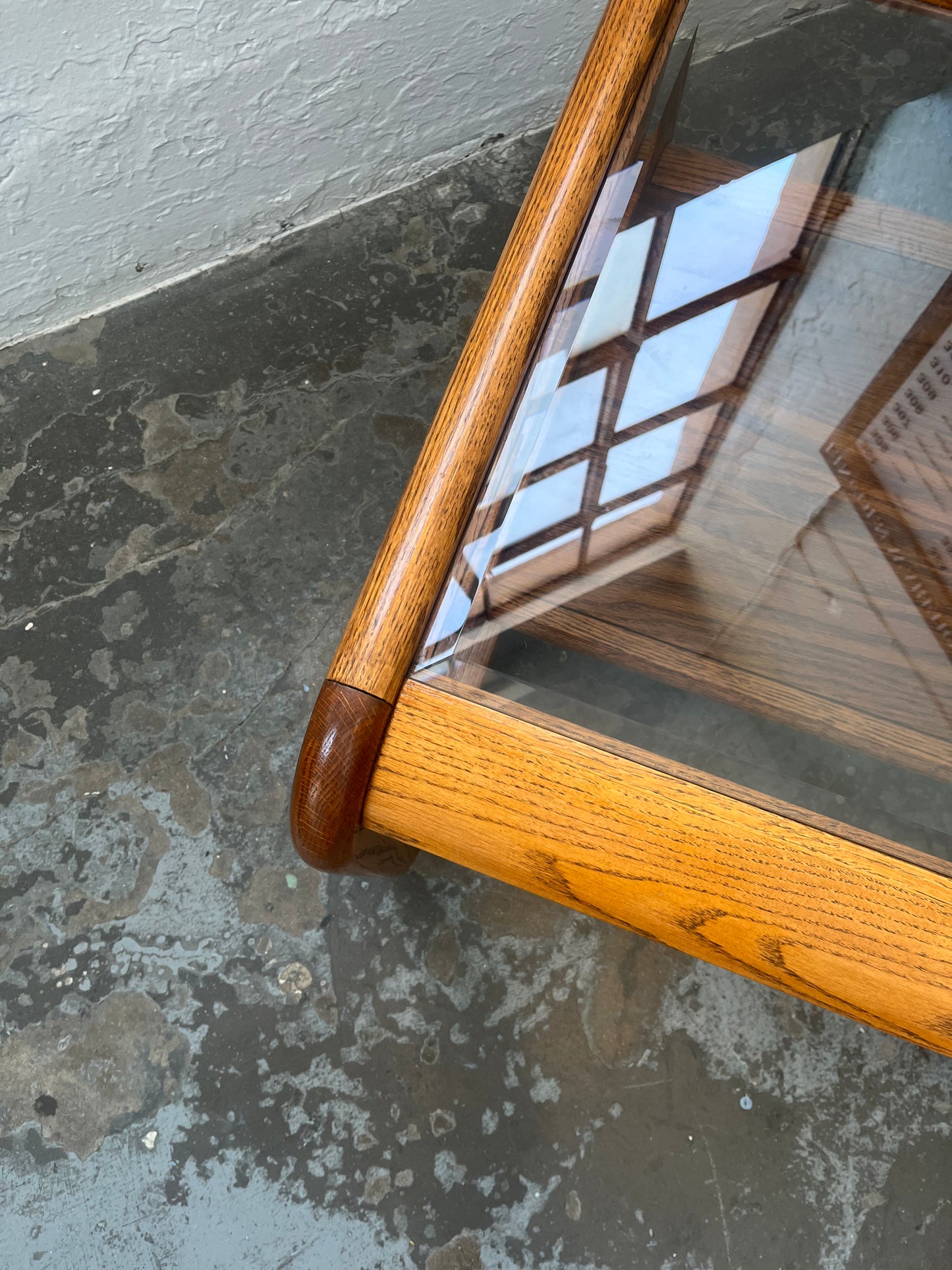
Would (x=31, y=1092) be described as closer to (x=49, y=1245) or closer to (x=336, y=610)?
(x=49, y=1245)

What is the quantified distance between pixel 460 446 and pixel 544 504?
0.09 metres

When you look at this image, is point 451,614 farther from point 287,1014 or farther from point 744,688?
point 287,1014

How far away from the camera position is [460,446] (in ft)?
2.05

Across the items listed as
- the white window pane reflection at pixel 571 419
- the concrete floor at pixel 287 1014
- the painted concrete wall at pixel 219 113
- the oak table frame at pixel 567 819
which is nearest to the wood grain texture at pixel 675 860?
the oak table frame at pixel 567 819

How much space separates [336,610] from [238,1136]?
62cm

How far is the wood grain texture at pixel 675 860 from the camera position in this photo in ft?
1.70

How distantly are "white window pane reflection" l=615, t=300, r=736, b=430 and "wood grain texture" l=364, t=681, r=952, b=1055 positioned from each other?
0.30 m

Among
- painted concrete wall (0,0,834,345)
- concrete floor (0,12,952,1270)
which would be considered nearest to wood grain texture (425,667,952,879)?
concrete floor (0,12,952,1270)

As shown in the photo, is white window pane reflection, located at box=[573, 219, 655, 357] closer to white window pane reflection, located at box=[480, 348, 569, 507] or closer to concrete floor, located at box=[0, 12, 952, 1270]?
white window pane reflection, located at box=[480, 348, 569, 507]

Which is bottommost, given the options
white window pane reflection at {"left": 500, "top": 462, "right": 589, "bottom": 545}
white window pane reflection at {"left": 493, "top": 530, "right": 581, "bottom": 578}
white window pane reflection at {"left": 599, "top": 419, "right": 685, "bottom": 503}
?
white window pane reflection at {"left": 493, "top": 530, "right": 581, "bottom": 578}

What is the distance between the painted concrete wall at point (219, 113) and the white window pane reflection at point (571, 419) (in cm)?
Answer: 54

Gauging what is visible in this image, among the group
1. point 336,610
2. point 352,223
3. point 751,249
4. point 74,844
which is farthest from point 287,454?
point 751,249

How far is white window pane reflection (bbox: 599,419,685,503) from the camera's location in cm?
70

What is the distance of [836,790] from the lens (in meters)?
0.57
